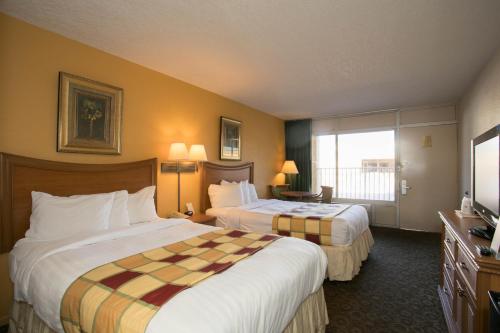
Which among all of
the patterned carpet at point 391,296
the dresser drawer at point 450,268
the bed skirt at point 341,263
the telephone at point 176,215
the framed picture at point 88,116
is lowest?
the patterned carpet at point 391,296

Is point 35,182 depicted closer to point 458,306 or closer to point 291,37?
point 291,37

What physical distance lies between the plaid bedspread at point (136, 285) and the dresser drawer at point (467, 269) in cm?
124

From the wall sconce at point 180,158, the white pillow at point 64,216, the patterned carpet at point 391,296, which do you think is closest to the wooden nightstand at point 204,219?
the wall sconce at point 180,158

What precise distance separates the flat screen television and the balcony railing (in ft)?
11.3

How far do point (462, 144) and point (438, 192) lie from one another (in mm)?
1096

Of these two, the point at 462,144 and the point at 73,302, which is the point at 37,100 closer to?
the point at 73,302

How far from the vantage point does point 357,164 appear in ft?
19.4

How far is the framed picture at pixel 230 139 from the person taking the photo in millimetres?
4332

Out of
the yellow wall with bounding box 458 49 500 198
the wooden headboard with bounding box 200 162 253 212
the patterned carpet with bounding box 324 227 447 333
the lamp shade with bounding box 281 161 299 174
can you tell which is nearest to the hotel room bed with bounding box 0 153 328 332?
the patterned carpet with bounding box 324 227 447 333

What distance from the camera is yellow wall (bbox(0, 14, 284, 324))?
83.1 inches

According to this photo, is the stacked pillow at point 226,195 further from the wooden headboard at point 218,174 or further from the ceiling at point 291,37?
the ceiling at point 291,37

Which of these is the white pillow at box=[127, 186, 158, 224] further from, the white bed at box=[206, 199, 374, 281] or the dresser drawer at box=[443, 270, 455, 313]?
the dresser drawer at box=[443, 270, 455, 313]

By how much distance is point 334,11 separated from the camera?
2.00 meters

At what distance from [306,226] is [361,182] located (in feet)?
11.4
